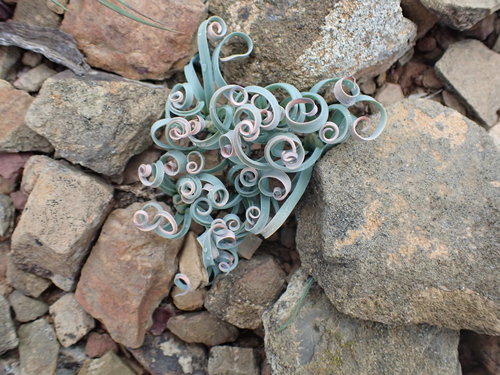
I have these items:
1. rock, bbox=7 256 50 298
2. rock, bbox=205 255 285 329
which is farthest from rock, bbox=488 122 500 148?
rock, bbox=7 256 50 298

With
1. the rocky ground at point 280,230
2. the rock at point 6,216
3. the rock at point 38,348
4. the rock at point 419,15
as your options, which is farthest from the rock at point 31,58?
the rock at point 419,15

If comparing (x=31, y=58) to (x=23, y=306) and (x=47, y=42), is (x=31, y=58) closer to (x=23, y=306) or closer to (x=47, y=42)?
(x=47, y=42)

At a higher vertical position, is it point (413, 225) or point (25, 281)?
point (413, 225)

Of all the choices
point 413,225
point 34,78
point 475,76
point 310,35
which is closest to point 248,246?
point 413,225

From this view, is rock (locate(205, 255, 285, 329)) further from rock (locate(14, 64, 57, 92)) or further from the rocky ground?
rock (locate(14, 64, 57, 92))

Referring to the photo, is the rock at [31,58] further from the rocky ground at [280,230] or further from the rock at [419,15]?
the rock at [419,15]
